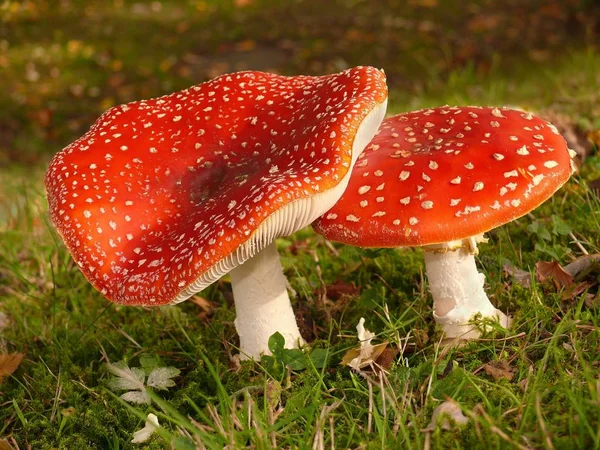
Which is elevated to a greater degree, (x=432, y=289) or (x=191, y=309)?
(x=432, y=289)

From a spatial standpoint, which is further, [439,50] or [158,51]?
[158,51]

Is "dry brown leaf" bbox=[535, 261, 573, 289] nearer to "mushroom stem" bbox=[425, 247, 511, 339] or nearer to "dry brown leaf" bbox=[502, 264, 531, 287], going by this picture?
"dry brown leaf" bbox=[502, 264, 531, 287]

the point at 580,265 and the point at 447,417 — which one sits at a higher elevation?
the point at 447,417

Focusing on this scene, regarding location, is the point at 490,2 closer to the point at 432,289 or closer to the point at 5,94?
the point at 5,94

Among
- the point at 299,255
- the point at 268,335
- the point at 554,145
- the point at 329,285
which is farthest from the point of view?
the point at 299,255

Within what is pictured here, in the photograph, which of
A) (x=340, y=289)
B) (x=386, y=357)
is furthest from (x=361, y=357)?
(x=340, y=289)

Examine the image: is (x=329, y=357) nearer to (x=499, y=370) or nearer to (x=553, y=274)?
(x=499, y=370)

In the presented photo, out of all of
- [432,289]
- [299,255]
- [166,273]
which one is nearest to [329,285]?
[299,255]
